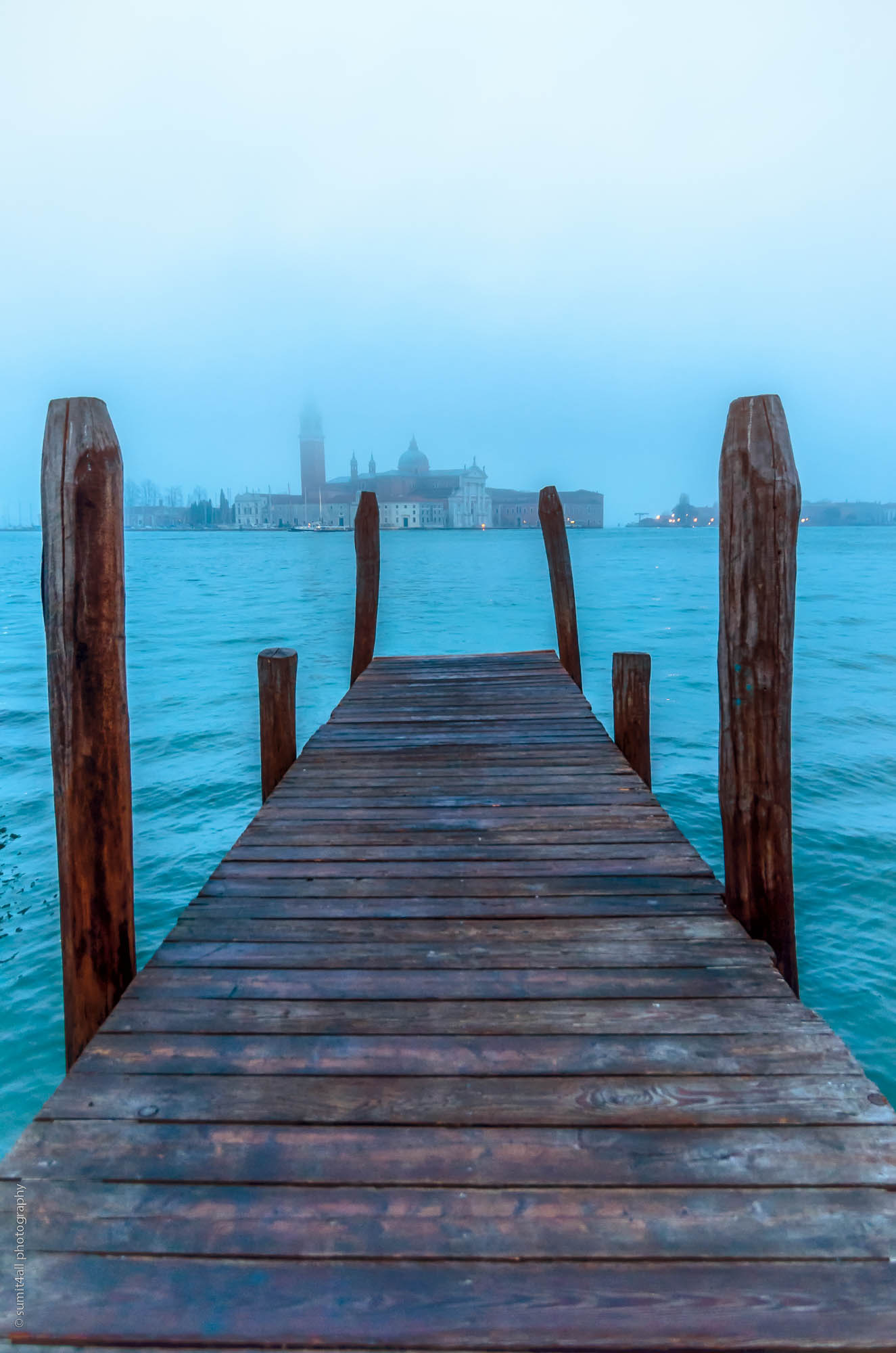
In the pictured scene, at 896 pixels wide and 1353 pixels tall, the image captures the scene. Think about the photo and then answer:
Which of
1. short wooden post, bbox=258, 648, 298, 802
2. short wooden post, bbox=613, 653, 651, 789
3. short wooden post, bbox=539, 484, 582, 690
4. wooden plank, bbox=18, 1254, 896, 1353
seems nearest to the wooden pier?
wooden plank, bbox=18, 1254, 896, 1353

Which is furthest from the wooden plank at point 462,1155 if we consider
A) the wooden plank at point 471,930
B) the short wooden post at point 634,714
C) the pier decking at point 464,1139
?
the short wooden post at point 634,714

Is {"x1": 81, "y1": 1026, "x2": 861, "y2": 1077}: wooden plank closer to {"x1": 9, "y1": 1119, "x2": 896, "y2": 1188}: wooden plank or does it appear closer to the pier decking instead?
the pier decking

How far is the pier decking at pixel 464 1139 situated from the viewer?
4.57 ft

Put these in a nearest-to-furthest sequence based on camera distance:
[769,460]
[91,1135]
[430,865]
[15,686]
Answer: [91,1135], [769,460], [430,865], [15,686]

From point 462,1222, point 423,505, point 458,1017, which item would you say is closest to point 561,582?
point 458,1017

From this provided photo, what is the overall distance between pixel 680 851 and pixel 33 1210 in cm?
244

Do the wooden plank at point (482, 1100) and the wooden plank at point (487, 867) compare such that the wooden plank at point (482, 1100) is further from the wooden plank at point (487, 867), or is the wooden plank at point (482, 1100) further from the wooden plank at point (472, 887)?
the wooden plank at point (487, 867)

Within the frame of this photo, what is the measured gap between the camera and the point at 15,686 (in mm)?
15680

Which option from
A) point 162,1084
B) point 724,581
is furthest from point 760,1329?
point 724,581

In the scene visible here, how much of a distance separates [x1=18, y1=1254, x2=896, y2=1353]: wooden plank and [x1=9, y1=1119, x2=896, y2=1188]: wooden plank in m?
0.19

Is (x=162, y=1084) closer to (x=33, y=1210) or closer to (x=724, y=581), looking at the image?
(x=33, y=1210)

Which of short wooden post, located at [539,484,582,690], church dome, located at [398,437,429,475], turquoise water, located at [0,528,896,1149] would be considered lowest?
turquoise water, located at [0,528,896,1149]

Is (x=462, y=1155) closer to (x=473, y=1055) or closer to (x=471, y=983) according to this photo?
(x=473, y=1055)

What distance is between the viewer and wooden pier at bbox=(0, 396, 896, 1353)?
1.40 m
